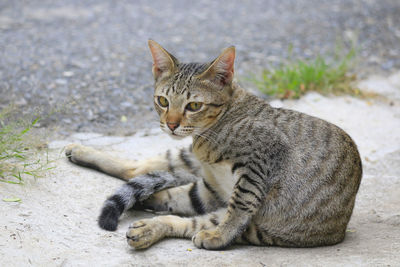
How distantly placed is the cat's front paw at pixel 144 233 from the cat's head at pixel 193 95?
636 millimetres

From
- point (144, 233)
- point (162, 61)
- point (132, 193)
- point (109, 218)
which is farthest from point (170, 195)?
point (162, 61)

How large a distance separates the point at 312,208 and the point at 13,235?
1.85m

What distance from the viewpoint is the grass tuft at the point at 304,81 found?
5.74 m

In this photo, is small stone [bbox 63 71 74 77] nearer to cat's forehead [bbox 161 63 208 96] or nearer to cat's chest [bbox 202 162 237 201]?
cat's forehead [bbox 161 63 208 96]

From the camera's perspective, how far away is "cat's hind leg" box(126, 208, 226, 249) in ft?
9.52

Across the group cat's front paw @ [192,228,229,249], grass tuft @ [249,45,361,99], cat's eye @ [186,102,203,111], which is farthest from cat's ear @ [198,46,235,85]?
grass tuft @ [249,45,361,99]

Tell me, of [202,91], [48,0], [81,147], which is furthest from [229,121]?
[48,0]

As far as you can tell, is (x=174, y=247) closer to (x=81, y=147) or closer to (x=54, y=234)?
(x=54, y=234)

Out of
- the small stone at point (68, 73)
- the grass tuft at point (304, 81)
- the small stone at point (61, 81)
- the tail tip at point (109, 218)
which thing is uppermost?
the grass tuft at point (304, 81)

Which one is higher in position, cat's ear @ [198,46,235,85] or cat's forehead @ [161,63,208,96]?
cat's ear @ [198,46,235,85]

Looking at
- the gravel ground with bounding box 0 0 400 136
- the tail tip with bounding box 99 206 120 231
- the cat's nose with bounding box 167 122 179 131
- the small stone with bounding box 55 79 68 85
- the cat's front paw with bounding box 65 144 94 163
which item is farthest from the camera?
the small stone with bounding box 55 79 68 85

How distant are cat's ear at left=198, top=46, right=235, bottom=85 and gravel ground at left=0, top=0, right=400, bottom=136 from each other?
4.95ft

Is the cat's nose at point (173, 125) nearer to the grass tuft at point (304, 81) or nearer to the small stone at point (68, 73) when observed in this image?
the grass tuft at point (304, 81)

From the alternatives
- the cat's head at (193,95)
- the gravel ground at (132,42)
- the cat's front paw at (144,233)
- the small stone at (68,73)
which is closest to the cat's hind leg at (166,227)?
the cat's front paw at (144,233)
